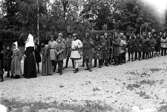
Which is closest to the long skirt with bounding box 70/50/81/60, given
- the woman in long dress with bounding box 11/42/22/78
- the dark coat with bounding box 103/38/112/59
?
the woman in long dress with bounding box 11/42/22/78

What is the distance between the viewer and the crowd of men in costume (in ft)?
49.0

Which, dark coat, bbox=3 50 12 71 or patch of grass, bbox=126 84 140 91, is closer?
patch of grass, bbox=126 84 140 91

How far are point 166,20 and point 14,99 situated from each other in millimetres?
25054

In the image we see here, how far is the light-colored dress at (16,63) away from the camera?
14.9 m

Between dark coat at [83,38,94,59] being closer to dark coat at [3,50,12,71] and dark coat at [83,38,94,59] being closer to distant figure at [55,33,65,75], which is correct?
distant figure at [55,33,65,75]

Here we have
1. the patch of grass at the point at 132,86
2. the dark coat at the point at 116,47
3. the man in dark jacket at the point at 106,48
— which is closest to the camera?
the patch of grass at the point at 132,86

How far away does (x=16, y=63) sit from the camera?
14891 mm

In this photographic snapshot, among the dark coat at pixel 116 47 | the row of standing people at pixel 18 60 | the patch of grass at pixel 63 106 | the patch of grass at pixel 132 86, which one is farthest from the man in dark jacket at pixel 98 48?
the patch of grass at pixel 63 106

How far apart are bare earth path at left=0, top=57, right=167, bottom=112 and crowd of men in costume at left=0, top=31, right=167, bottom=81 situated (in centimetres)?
67

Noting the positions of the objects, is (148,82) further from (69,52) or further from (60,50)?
(69,52)

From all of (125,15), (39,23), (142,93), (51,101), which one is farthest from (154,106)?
(125,15)

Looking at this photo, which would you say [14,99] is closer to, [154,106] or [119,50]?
[154,106]

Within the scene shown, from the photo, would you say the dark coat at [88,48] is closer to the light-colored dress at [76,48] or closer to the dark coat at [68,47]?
the dark coat at [68,47]

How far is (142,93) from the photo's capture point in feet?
37.6
